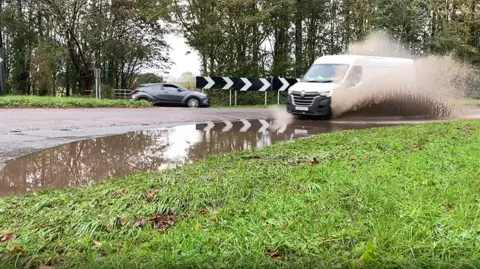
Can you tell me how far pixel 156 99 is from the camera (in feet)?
65.5

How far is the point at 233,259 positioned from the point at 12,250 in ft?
4.43

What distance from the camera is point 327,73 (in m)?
13.4

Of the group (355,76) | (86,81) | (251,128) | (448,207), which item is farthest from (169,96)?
(448,207)

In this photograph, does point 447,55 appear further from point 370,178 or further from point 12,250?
point 12,250

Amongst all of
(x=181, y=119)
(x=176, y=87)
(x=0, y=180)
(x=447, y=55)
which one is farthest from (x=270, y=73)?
(x=0, y=180)

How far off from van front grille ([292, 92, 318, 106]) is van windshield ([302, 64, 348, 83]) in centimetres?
81

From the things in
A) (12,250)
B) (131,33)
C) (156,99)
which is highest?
(131,33)

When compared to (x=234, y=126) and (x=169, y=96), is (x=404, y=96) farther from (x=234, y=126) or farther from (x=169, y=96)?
(x=169, y=96)

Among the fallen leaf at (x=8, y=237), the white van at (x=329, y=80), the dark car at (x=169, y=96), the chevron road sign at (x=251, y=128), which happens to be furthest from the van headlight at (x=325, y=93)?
the fallen leaf at (x=8, y=237)

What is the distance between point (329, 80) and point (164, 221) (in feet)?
35.1

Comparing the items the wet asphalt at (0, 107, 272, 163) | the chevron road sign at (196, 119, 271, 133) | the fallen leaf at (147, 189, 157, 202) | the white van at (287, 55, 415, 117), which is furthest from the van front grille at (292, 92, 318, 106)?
the fallen leaf at (147, 189, 157, 202)

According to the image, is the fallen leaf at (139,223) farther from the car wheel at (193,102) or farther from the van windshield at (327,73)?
the car wheel at (193,102)

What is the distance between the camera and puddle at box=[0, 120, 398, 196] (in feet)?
15.6

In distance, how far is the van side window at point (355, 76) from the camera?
13070 millimetres
